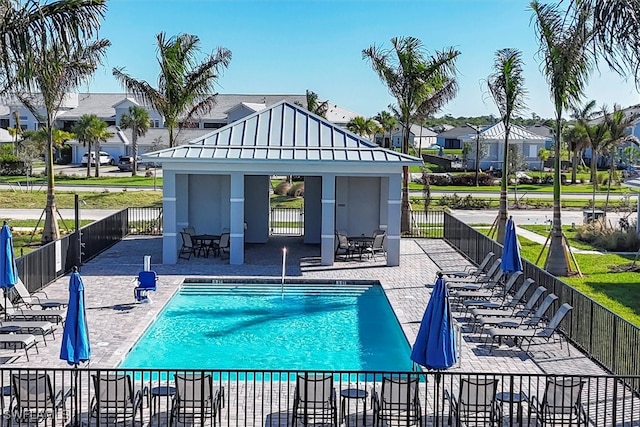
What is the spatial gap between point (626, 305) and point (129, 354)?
1276cm

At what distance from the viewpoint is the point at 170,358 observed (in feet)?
53.6

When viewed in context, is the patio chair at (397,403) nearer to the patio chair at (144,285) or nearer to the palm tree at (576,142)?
the patio chair at (144,285)

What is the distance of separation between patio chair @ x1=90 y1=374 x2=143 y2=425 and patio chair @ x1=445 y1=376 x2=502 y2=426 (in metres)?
4.63

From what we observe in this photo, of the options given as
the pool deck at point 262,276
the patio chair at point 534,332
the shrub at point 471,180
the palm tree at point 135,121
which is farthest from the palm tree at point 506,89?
the palm tree at point 135,121

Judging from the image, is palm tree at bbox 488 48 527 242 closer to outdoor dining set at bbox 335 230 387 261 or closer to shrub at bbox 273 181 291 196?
outdoor dining set at bbox 335 230 387 261

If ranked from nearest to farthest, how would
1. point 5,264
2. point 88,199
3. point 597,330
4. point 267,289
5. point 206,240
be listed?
point 597,330, point 5,264, point 267,289, point 206,240, point 88,199

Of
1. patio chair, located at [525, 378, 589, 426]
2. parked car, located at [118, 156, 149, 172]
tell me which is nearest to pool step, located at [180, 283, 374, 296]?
patio chair, located at [525, 378, 589, 426]

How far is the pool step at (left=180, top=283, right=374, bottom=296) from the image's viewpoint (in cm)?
2275

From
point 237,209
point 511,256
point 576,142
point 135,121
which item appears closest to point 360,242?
point 237,209

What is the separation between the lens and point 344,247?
2727cm

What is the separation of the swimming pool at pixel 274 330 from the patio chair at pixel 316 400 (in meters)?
4.00

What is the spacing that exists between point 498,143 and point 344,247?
157 ft

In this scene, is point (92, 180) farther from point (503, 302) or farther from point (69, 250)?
point (503, 302)

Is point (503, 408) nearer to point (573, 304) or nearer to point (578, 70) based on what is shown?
point (573, 304)
